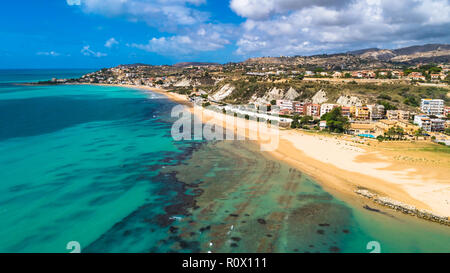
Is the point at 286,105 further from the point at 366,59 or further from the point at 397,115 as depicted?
the point at 366,59

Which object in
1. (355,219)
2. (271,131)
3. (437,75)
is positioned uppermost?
(437,75)

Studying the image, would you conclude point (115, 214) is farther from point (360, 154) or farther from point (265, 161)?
point (360, 154)

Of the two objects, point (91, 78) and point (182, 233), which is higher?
point (91, 78)

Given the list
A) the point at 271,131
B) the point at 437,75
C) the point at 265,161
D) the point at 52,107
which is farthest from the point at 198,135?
the point at 437,75

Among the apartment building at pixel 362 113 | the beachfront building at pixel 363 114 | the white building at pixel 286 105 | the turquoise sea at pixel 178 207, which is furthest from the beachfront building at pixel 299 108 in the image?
the turquoise sea at pixel 178 207

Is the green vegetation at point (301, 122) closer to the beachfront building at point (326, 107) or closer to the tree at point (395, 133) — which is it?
the beachfront building at point (326, 107)

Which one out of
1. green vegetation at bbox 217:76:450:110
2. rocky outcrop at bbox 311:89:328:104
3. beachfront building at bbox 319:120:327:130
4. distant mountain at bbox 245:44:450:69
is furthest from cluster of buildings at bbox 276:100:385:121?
distant mountain at bbox 245:44:450:69

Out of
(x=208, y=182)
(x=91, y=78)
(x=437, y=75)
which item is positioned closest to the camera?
(x=208, y=182)

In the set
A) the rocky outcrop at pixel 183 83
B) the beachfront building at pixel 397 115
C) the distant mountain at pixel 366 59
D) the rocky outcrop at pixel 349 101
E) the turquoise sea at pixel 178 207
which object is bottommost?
the turquoise sea at pixel 178 207
